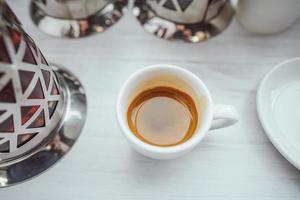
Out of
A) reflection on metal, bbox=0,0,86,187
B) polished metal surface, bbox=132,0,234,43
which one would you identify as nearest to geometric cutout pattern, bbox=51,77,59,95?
Result: reflection on metal, bbox=0,0,86,187

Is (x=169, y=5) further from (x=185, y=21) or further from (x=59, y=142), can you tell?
(x=59, y=142)

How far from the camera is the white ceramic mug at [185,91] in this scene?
20 centimetres

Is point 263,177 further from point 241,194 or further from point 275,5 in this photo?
point 275,5

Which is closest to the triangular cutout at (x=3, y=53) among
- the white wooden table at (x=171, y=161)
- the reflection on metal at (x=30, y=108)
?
the reflection on metal at (x=30, y=108)

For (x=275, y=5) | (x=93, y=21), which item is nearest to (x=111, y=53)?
(x=93, y=21)

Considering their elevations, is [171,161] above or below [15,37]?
below

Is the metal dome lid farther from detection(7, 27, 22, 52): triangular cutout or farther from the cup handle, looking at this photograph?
the cup handle

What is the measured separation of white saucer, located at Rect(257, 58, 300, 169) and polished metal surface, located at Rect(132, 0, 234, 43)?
70 millimetres

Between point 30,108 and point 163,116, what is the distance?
96 millimetres

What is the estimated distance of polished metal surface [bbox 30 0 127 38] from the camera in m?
0.29

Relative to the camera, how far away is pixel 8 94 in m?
0.18

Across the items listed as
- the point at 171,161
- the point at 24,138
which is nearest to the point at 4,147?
the point at 24,138

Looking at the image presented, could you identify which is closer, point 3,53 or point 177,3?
point 3,53

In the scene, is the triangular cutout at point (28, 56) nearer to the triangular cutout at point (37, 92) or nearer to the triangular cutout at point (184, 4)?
the triangular cutout at point (37, 92)
